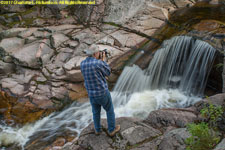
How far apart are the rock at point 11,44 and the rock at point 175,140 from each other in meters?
7.90

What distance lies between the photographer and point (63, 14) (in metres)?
10.1

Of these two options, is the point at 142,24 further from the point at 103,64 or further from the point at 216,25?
the point at 103,64

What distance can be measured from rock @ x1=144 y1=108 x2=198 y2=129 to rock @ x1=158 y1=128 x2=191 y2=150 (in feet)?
1.83

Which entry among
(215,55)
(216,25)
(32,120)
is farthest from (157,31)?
(32,120)

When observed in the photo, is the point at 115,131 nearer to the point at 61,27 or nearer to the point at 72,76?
the point at 72,76

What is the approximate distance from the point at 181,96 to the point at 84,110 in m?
3.77

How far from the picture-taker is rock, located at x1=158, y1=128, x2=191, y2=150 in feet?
10.4

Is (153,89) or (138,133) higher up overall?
(138,133)

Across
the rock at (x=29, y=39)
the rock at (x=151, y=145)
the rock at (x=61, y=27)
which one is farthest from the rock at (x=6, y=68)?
the rock at (x=151, y=145)

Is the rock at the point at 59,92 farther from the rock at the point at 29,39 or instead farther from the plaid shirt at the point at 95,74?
the plaid shirt at the point at 95,74

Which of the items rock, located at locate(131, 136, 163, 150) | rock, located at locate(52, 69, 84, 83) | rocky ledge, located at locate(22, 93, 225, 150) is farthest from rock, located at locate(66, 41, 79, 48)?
rock, located at locate(131, 136, 163, 150)

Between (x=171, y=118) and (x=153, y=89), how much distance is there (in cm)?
349

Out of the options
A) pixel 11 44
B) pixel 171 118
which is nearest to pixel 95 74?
pixel 171 118

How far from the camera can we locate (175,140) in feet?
10.8
